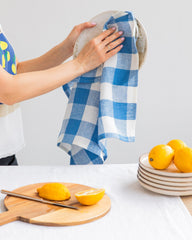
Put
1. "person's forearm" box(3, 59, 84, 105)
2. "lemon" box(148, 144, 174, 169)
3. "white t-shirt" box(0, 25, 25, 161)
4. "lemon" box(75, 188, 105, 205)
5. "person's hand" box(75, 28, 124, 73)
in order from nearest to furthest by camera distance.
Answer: "lemon" box(75, 188, 105, 205), "lemon" box(148, 144, 174, 169), "person's forearm" box(3, 59, 84, 105), "person's hand" box(75, 28, 124, 73), "white t-shirt" box(0, 25, 25, 161)

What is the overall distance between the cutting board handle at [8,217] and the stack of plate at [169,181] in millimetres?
380

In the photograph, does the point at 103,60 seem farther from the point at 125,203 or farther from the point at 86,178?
the point at 125,203

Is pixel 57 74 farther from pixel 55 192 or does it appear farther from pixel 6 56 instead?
pixel 55 192

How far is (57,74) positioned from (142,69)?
1.58 m

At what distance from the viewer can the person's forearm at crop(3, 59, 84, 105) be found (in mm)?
1127

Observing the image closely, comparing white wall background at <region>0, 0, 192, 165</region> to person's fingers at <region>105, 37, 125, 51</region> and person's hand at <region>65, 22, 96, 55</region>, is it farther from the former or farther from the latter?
person's fingers at <region>105, 37, 125, 51</region>

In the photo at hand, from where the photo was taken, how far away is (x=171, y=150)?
101cm

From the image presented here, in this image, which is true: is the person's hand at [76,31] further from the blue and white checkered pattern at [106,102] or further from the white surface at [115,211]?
the white surface at [115,211]

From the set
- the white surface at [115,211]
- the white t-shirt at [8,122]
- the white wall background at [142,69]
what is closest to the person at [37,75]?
the white t-shirt at [8,122]

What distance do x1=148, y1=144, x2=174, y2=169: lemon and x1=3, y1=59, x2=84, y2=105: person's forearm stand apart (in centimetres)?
41

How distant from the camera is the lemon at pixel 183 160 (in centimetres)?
95

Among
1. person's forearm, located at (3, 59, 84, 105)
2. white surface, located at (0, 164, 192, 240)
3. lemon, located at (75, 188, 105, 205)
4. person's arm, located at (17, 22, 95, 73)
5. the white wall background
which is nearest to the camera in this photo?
white surface, located at (0, 164, 192, 240)

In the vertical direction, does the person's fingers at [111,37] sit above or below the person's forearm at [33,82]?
above

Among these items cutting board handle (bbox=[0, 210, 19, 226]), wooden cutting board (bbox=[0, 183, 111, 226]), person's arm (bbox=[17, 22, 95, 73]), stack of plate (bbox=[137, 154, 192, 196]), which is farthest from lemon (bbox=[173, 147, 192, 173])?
person's arm (bbox=[17, 22, 95, 73])
